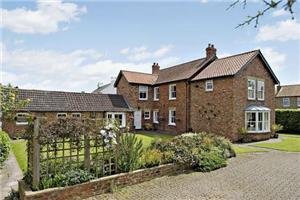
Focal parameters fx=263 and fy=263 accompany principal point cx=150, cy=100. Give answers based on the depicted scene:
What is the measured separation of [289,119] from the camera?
29.8 meters

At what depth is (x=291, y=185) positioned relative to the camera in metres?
9.12

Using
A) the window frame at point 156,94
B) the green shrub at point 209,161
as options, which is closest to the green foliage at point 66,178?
the green shrub at point 209,161

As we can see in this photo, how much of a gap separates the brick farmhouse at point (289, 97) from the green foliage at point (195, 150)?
39.6m

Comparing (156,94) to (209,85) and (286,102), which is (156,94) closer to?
(209,85)

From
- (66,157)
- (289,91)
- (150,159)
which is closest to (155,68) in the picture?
(150,159)

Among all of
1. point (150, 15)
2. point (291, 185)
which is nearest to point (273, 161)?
point (291, 185)

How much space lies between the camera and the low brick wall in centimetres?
710

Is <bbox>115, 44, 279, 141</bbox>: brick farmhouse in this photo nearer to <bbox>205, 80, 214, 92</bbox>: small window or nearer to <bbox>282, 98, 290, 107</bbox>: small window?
<bbox>205, 80, 214, 92</bbox>: small window

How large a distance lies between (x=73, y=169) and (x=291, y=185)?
24.3ft

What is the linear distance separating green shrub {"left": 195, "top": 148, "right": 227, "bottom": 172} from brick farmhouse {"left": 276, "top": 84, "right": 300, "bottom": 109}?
40963 mm

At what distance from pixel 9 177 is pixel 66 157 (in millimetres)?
3360

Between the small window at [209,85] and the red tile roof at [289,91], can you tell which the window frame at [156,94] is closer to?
the small window at [209,85]

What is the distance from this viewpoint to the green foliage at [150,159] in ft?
32.8

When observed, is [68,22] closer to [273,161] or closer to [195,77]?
[273,161]
